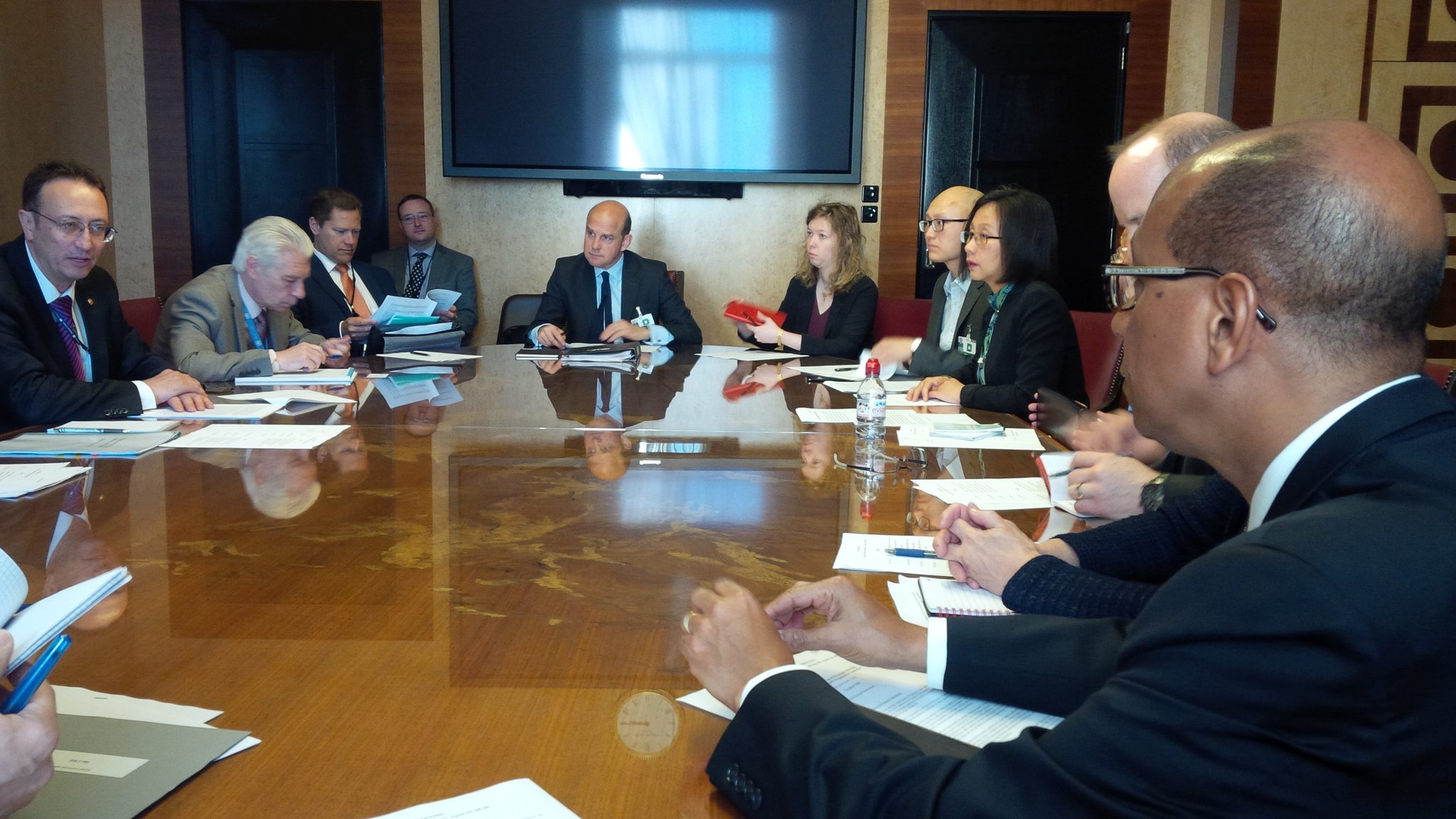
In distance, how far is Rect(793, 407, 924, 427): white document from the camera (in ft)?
9.08

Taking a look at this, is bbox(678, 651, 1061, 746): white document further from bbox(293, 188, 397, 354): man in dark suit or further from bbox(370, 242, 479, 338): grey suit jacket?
bbox(370, 242, 479, 338): grey suit jacket

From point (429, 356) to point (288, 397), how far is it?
48.3 inches

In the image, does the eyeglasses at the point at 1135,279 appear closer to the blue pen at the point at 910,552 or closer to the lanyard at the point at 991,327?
the blue pen at the point at 910,552

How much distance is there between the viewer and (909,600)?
138cm

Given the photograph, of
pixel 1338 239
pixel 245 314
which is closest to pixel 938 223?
pixel 245 314

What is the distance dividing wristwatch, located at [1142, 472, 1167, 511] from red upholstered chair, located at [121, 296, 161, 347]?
11.7 ft

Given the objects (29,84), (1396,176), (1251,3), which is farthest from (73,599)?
(1251,3)

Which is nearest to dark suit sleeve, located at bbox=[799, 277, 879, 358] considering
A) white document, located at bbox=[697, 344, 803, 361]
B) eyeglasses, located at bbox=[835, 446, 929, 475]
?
white document, located at bbox=[697, 344, 803, 361]

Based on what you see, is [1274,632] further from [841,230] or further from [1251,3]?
[1251,3]

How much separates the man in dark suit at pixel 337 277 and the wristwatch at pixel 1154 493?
368 centimetres

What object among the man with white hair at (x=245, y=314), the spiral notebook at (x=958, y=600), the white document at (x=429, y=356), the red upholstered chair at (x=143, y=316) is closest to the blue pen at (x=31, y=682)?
the spiral notebook at (x=958, y=600)

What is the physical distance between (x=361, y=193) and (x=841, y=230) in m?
2.82

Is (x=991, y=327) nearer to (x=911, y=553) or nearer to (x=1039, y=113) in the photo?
(x=911, y=553)

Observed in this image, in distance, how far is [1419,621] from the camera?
70 centimetres
